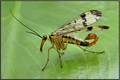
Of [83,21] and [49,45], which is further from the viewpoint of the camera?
[49,45]

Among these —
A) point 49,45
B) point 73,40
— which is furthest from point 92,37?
point 49,45

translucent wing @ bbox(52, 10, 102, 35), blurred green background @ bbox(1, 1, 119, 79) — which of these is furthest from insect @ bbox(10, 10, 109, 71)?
blurred green background @ bbox(1, 1, 119, 79)

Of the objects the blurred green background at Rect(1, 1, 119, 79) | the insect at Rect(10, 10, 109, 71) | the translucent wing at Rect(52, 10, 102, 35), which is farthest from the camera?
the translucent wing at Rect(52, 10, 102, 35)

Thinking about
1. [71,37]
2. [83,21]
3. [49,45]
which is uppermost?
[83,21]

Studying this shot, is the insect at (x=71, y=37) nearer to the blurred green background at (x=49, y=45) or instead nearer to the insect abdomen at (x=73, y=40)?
the insect abdomen at (x=73, y=40)

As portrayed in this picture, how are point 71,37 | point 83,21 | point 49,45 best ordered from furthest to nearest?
point 49,45 < point 83,21 < point 71,37

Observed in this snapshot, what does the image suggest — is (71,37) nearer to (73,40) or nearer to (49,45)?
(73,40)

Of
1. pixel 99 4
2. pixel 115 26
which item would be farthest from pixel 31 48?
pixel 99 4

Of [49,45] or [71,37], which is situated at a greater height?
[71,37]

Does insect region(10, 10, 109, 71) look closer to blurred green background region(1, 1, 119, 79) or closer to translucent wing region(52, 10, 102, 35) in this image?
translucent wing region(52, 10, 102, 35)
